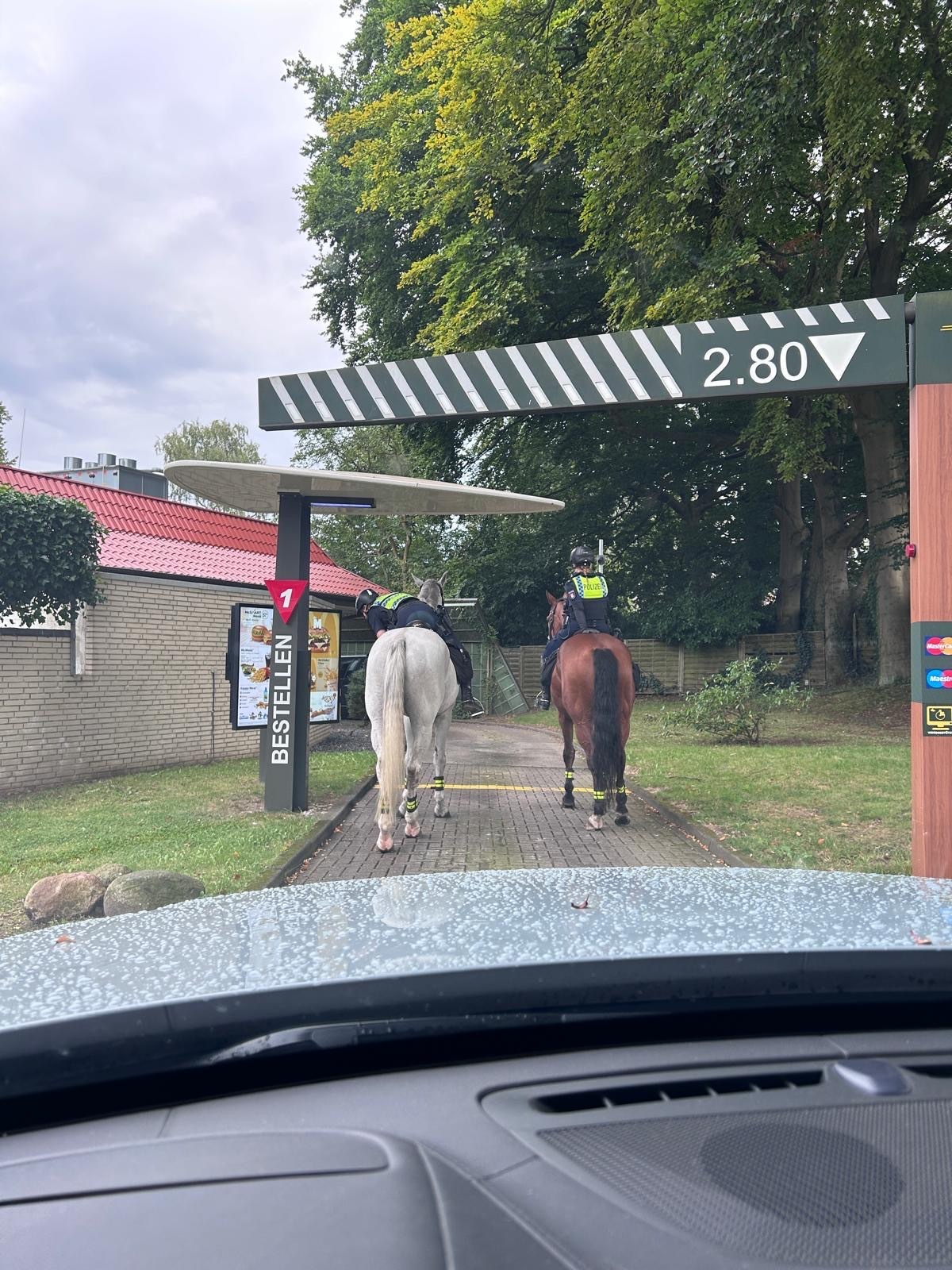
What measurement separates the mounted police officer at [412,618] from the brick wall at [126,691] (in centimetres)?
483

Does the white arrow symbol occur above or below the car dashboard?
above

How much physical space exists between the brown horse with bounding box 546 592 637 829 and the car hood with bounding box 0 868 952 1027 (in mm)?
5908

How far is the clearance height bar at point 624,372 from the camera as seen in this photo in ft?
20.8

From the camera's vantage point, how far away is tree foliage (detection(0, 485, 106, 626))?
35.3 ft

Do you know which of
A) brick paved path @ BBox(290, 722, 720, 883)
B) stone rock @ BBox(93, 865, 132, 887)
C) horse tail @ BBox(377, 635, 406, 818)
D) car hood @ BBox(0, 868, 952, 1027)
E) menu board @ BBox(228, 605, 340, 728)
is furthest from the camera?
menu board @ BBox(228, 605, 340, 728)

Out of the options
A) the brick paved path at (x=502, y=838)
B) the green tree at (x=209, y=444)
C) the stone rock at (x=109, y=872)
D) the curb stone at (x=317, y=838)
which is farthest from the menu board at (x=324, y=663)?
the green tree at (x=209, y=444)

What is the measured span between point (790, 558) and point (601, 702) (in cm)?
2180

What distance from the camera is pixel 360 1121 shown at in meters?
1.40

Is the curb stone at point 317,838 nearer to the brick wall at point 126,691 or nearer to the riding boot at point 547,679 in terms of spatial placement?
the riding boot at point 547,679

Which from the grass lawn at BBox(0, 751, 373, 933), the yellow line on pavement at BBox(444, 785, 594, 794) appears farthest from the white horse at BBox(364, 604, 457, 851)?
the yellow line on pavement at BBox(444, 785, 594, 794)

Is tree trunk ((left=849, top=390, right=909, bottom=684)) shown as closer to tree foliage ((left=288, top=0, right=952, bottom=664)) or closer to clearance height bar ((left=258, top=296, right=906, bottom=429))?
tree foliage ((left=288, top=0, right=952, bottom=664))

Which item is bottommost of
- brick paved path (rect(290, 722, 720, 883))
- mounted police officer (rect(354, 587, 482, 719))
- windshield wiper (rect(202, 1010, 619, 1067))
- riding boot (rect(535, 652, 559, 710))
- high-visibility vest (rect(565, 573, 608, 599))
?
brick paved path (rect(290, 722, 720, 883))

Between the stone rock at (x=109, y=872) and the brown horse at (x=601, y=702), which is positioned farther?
the brown horse at (x=601, y=702)

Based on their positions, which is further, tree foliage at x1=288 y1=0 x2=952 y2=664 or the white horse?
tree foliage at x1=288 y1=0 x2=952 y2=664
